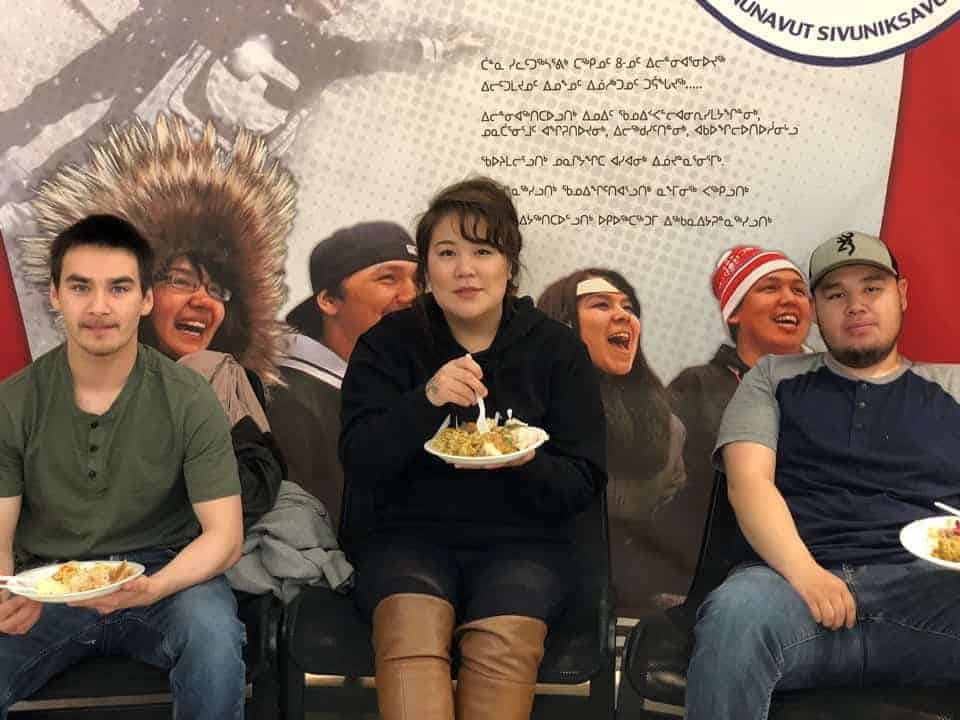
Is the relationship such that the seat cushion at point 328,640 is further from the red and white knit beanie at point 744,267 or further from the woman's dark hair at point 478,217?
the red and white knit beanie at point 744,267

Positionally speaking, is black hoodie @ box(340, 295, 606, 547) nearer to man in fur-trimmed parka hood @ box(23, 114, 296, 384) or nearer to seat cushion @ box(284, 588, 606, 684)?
seat cushion @ box(284, 588, 606, 684)

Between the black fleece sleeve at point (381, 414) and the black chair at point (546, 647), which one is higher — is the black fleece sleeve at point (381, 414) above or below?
above

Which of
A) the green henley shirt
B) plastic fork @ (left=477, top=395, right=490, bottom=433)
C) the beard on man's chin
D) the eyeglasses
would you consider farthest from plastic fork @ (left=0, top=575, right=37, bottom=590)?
the beard on man's chin

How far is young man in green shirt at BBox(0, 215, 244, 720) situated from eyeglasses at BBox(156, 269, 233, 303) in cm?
73

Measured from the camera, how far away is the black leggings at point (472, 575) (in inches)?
92.8

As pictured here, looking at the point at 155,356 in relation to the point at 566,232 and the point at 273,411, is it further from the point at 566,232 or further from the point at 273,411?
the point at 566,232

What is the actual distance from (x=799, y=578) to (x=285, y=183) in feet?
6.01

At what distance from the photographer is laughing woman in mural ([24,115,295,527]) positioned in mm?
3191

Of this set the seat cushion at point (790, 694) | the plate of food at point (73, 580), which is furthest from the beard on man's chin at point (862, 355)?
the plate of food at point (73, 580)

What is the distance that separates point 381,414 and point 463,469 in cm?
24

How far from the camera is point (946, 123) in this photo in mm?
3000

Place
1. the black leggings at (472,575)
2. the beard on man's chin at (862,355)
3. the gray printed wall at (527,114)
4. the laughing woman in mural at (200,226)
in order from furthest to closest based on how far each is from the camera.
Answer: the laughing woman in mural at (200,226)
the gray printed wall at (527,114)
the beard on man's chin at (862,355)
the black leggings at (472,575)

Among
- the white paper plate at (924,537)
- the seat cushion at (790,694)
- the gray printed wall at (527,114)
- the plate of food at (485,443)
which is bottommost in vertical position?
the seat cushion at (790,694)

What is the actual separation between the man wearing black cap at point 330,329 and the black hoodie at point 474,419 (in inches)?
23.0
